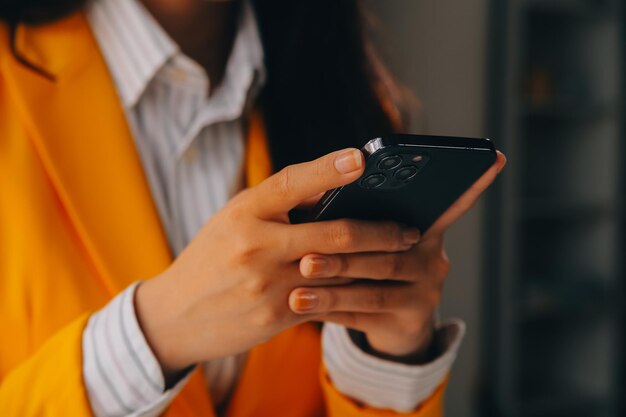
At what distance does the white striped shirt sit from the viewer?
2.08ft

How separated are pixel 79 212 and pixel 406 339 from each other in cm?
35

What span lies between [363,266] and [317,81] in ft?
1.39

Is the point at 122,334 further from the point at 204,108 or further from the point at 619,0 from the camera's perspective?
the point at 619,0

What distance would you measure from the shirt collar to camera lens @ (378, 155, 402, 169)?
15.9 inches

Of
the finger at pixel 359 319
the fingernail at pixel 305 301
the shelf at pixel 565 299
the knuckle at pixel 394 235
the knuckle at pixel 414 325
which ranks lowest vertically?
the shelf at pixel 565 299

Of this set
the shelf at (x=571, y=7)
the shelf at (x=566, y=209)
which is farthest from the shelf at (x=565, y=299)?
the shelf at (x=571, y=7)

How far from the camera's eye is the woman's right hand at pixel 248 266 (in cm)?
42

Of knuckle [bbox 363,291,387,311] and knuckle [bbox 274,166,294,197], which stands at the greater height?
knuckle [bbox 274,166,294,197]

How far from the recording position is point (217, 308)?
48 centimetres

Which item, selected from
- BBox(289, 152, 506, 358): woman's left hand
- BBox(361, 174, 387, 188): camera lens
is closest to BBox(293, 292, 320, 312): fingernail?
BBox(289, 152, 506, 358): woman's left hand

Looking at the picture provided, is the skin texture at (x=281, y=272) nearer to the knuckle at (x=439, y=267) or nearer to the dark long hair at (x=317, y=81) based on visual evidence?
the knuckle at (x=439, y=267)

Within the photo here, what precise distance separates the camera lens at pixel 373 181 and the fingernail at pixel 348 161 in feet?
0.09

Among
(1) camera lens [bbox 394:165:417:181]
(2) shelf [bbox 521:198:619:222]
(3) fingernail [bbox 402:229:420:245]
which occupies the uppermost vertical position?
(1) camera lens [bbox 394:165:417:181]

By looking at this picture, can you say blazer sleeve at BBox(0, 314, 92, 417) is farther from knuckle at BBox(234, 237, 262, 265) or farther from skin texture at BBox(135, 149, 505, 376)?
knuckle at BBox(234, 237, 262, 265)
